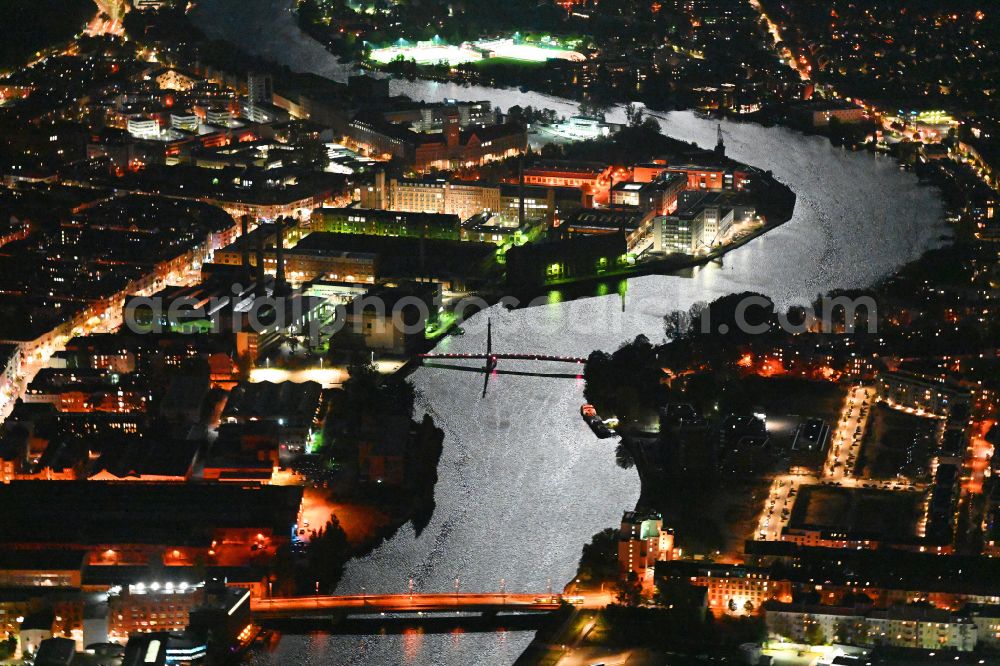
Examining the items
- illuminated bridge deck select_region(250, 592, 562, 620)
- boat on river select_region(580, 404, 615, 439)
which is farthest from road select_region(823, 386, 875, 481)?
illuminated bridge deck select_region(250, 592, 562, 620)

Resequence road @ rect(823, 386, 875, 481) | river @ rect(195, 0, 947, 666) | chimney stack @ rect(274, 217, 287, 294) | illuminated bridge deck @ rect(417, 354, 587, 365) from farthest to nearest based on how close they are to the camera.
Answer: chimney stack @ rect(274, 217, 287, 294)
illuminated bridge deck @ rect(417, 354, 587, 365)
road @ rect(823, 386, 875, 481)
river @ rect(195, 0, 947, 666)

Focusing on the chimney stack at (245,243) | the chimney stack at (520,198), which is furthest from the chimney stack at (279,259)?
the chimney stack at (520,198)

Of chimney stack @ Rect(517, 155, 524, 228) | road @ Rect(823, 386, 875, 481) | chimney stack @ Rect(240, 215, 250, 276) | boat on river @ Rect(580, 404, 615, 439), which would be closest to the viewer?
road @ Rect(823, 386, 875, 481)

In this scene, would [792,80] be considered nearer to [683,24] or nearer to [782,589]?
[683,24]

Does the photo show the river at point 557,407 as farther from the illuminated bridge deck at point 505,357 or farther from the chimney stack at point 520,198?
the chimney stack at point 520,198


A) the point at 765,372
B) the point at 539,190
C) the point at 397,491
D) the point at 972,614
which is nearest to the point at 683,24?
the point at 539,190

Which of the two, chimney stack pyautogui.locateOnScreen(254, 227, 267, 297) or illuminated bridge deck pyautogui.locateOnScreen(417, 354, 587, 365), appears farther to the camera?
chimney stack pyautogui.locateOnScreen(254, 227, 267, 297)

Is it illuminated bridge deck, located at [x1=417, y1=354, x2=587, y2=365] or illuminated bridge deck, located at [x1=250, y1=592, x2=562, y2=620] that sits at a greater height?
illuminated bridge deck, located at [x1=417, y1=354, x2=587, y2=365]

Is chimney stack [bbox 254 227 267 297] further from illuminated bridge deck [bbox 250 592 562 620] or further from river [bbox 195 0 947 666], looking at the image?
illuminated bridge deck [bbox 250 592 562 620]
